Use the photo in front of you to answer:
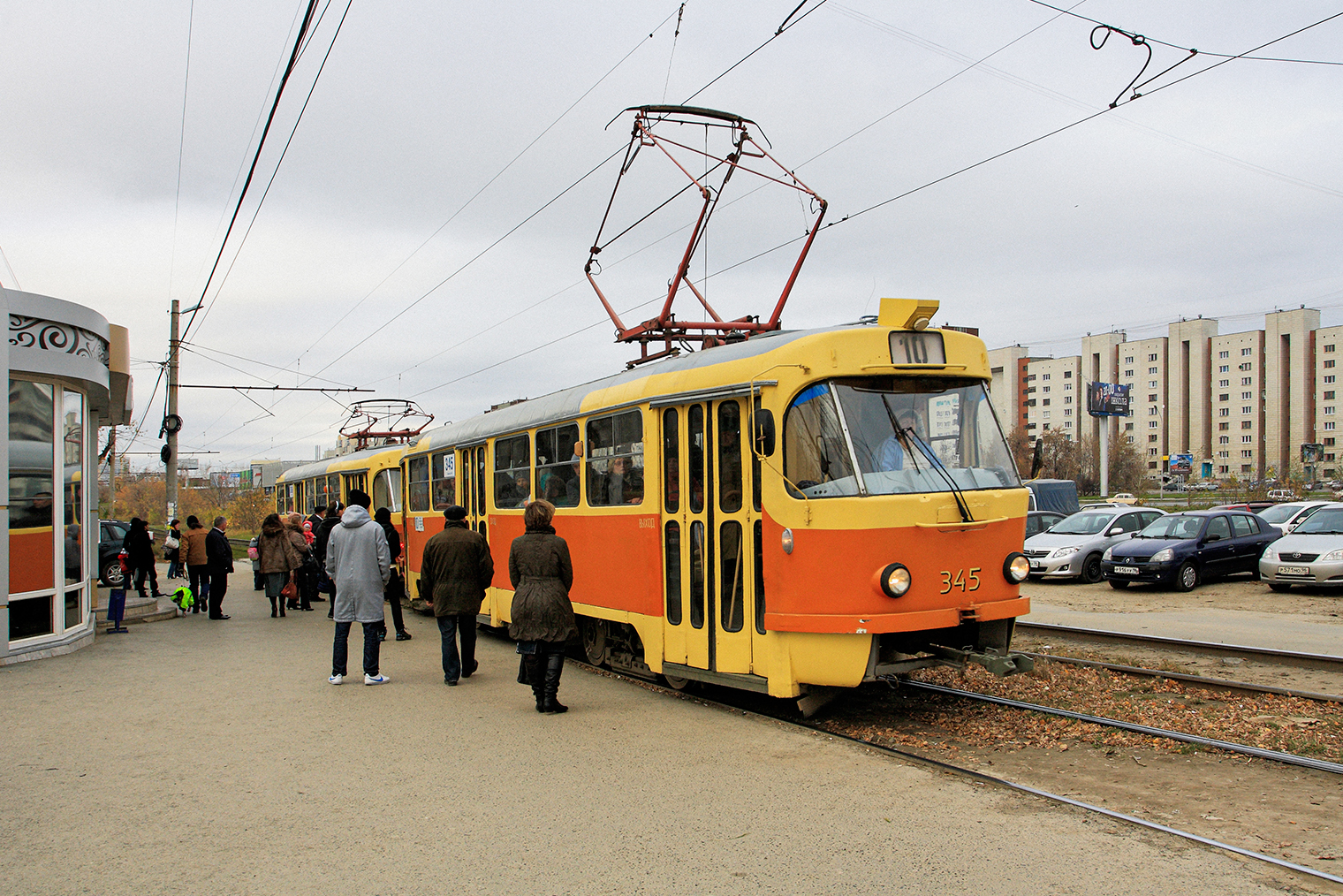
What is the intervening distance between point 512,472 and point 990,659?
671cm

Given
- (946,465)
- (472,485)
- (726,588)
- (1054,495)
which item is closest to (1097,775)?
(946,465)

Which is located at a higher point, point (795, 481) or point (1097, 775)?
point (795, 481)

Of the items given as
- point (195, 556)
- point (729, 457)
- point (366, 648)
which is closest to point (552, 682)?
point (729, 457)

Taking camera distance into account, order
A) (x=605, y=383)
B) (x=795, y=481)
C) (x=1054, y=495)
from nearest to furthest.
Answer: (x=795, y=481) → (x=605, y=383) → (x=1054, y=495)

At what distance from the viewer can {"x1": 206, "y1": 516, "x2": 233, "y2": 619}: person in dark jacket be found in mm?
15328

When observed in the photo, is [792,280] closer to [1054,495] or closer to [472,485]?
[472,485]

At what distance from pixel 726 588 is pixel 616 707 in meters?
1.46

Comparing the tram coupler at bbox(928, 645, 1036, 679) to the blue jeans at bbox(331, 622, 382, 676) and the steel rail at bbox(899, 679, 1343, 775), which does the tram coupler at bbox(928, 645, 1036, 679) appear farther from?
the blue jeans at bbox(331, 622, 382, 676)

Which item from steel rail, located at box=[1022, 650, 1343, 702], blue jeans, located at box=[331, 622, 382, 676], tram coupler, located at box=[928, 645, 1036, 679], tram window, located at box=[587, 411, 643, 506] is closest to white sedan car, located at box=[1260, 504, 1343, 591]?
steel rail, located at box=[1022, 650, 1343, 702]

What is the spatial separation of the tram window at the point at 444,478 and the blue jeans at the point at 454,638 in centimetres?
460

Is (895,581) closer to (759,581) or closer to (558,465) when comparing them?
(759,581)

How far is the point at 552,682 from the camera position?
789cm

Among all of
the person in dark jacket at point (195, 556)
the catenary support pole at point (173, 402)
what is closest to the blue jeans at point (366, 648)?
the person in dark jacket at point (195, 556)

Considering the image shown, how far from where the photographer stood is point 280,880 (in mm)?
4516
